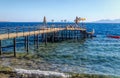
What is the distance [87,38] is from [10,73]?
42.4 meters

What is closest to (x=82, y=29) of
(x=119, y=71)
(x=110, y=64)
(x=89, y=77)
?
(x=110, y=64)

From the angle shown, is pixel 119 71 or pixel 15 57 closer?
pixel 119 71

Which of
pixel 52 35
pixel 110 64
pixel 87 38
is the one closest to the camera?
pixel 110 64

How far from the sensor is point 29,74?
16969mm

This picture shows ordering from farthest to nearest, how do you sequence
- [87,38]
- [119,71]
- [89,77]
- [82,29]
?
1. [87,38]
2. [82,29]
3. [119,71]
4. [89,77]

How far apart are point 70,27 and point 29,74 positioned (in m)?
38.3

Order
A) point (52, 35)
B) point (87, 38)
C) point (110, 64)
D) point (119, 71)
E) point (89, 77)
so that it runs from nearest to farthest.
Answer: point (89, 77)
point (119, 71)
point (110, 64)
point (52, 35)
point (87, 38)

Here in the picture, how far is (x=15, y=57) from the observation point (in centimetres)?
2725

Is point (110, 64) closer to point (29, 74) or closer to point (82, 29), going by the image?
point (29, 74)

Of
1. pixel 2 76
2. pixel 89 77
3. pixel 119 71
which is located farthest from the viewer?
pixel 119 71

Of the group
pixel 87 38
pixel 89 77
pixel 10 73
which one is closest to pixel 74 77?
pixel 89 77

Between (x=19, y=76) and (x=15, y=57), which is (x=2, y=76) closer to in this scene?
(x=19, y=76)

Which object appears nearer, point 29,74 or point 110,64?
point 29,74

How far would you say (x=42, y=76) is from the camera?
54.4 feet
